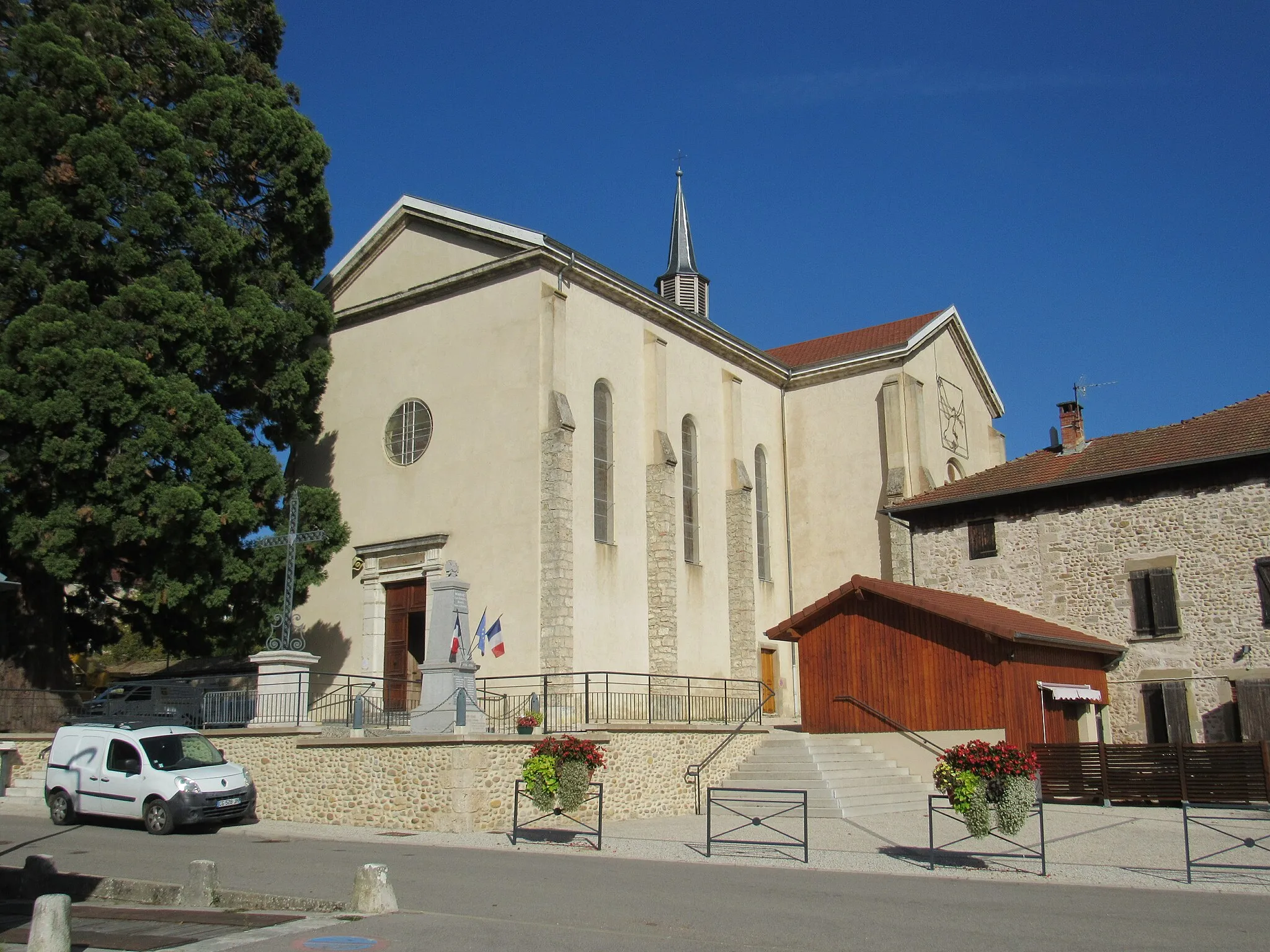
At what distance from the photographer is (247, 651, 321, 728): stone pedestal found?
18672 mm

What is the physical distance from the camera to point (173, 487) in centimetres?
1962

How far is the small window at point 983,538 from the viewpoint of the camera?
25.5 metres

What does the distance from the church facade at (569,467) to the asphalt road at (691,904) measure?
8.44 metres

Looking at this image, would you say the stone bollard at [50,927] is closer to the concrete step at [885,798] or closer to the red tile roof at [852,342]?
the concrete step at [885,798]

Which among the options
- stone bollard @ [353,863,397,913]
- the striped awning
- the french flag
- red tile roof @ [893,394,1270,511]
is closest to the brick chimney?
red tile roof @ [893,394,1270,511]

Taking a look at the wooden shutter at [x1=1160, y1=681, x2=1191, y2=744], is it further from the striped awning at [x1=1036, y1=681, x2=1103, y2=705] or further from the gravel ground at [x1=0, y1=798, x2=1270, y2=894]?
the gravel ground at [x1=0, y1=798, x2=1270, y2=894]

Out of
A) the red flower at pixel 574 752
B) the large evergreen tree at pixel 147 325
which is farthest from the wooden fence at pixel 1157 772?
the large evergreen tree at pixel 147 325

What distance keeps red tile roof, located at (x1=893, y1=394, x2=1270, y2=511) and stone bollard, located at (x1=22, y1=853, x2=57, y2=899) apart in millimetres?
21037

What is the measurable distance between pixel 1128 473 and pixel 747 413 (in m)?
9.96

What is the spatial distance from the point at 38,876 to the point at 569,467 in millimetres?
13553

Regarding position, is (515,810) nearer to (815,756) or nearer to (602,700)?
(602,700)

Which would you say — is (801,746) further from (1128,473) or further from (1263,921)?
(1263,921)

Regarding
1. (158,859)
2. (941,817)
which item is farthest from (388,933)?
(941,817)

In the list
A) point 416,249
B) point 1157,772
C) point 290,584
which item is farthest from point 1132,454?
point 290,584
